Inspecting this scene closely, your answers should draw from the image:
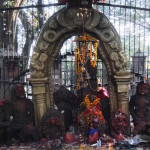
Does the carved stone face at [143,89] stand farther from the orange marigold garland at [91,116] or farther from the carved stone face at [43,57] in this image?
the carved stone face at [43,57]

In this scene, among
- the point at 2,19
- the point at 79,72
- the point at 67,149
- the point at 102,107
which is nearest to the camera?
the point at 67,149

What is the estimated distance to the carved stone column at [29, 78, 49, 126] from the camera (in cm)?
605

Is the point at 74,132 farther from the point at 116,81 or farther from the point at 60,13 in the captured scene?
the point at 60,13

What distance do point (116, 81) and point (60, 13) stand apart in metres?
1.87

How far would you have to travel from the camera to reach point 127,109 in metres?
6.27

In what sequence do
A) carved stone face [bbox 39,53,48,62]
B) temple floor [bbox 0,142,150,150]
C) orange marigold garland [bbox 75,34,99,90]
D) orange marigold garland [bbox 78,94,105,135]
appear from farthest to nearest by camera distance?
carved stone face [bbox 39,53,48,62] < orange marigold garland [bbox 78,94,105,135] < orange marigold garland [bbox 75,34,99,90] < temple floor [bbox 0,142,150,150]

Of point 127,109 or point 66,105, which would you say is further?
point 66,105

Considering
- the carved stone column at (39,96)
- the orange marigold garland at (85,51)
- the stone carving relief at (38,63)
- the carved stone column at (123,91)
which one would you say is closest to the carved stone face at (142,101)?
the carved stone column at (123,91)

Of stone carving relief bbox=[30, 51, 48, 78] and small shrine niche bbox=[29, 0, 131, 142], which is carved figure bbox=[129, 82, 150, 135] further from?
stone carving relief bbox=[30, 51, 48, 78]

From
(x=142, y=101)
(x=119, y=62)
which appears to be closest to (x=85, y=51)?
(x=119, y=62)

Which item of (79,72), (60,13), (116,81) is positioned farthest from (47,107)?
(60,13)

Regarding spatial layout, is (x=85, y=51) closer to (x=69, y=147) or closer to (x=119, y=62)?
(x=119, y=62)

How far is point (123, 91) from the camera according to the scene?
620cm

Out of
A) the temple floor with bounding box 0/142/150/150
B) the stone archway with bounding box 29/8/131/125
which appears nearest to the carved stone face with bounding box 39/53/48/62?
the stone archway with bounding box 29/8/131/125
